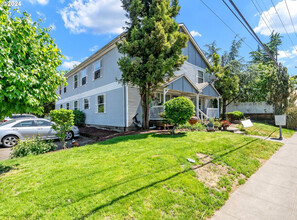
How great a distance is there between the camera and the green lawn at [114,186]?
248 cm

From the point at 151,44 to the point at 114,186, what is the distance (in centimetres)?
776

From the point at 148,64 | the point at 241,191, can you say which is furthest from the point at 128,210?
the point at 148,64

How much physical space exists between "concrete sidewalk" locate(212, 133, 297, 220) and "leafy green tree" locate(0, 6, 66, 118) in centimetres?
478

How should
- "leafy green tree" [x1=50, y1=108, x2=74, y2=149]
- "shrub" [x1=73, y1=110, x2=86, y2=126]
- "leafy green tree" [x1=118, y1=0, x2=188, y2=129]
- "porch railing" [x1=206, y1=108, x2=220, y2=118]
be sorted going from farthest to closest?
1. "shrub" [x1=73, y1=110, x2=86, y2=126]
2. "porch railing" [x1=206, y1=108, x2=220, y2=118]
3. "leafy green tree" [x1=118, y1=0, x2=188, y2=129]
4. "leafy green tree" [x1=50, y1=108, x2=74, y2=149]

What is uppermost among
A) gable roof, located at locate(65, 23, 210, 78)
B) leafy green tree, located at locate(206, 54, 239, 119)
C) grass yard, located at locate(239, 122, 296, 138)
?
gable roof, located at locate(65, 23, 210, 78)

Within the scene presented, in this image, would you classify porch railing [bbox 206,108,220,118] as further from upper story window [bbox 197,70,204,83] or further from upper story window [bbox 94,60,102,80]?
upper story window [bbox 94,60,102,80]

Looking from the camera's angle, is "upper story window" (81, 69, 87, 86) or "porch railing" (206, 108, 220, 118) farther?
"upper story window" (81, 69, 87, 86)

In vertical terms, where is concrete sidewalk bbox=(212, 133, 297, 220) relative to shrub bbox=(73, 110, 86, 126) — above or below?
below

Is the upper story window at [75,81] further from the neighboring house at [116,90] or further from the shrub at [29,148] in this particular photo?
the shrub at [29,148]

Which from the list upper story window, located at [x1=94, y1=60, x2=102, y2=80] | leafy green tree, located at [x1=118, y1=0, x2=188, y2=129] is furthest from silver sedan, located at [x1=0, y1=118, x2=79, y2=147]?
upper story window, located at [x1=94, y1=60, x2=102, y2=80]

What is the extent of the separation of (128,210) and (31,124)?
28.8 ft

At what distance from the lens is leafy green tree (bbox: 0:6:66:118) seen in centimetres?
316

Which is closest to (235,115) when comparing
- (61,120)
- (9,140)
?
(61,120)

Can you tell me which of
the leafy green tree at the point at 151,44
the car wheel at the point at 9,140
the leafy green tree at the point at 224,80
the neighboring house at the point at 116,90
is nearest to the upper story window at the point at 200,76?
the neighboring house at the point at 116,90
